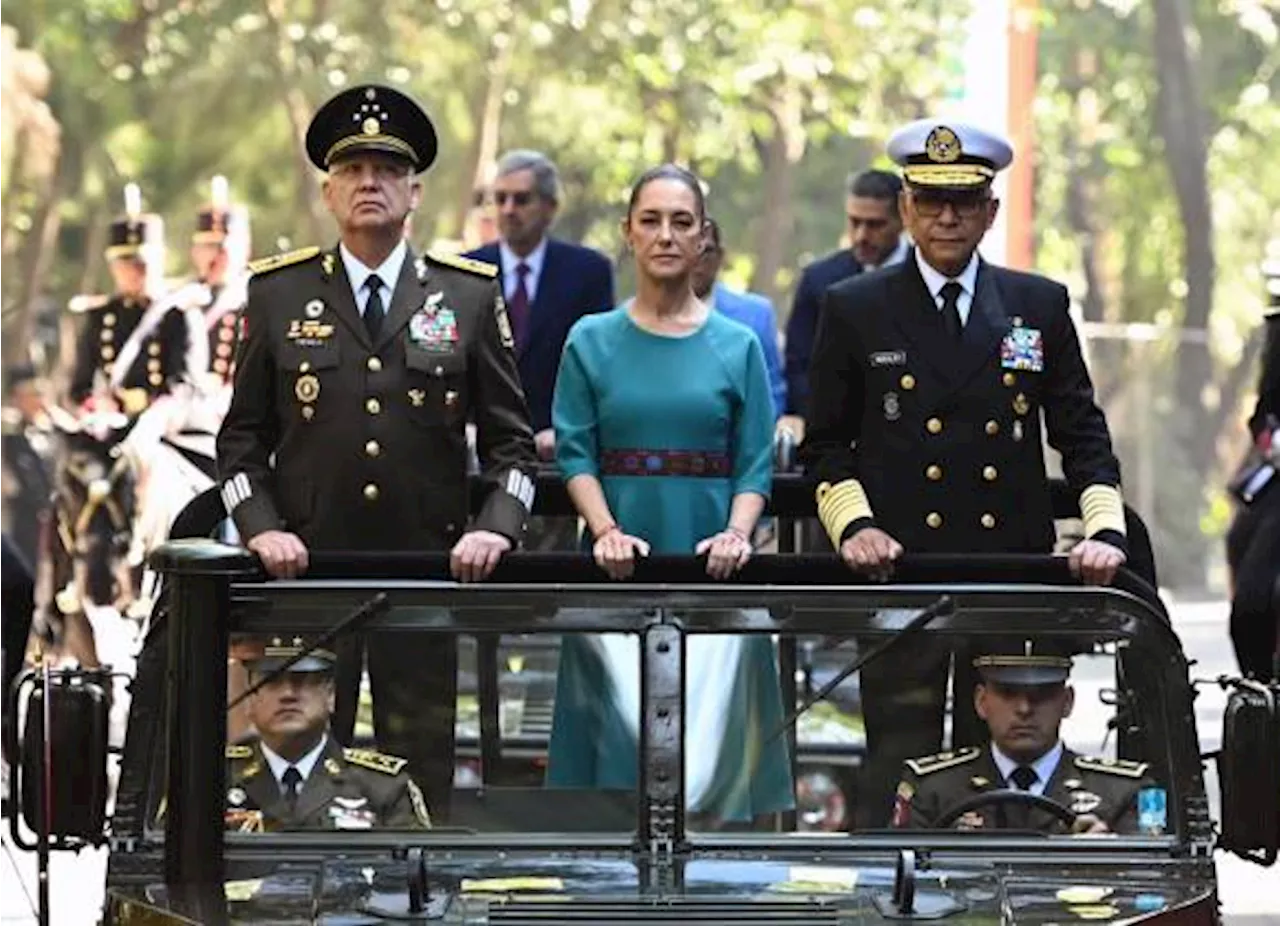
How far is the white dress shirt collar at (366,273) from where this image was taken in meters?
9.70

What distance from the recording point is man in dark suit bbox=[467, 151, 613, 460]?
13523 mm

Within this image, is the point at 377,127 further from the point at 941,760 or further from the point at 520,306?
the point at 520,306

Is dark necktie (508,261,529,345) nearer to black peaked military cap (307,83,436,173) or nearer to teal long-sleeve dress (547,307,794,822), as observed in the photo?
teal long-sleeve dress (547,307,794,822)

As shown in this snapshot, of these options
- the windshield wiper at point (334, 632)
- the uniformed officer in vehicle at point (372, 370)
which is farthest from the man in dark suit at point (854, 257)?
the windshield wiper at point (334, 632)

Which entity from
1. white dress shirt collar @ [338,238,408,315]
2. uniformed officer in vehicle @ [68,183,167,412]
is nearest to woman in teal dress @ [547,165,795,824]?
white dress shirt collar @ [338,238,408,315]

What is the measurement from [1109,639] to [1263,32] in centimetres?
3625

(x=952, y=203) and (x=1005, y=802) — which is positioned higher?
(x=952, y=203)

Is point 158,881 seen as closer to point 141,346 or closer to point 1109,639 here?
point 1109,639

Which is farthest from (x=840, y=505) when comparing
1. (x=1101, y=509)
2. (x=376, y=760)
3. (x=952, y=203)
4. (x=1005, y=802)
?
(x=376, y=760)

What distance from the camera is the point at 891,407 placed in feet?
31.7

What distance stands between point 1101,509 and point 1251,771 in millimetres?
1449

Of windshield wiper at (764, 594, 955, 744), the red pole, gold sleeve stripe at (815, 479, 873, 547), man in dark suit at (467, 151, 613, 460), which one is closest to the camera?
windshield wiper at (764, 594, 955, 744)

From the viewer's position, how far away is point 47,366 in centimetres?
3284

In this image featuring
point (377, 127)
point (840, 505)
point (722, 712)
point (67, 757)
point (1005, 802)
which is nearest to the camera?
point (67, 757)
